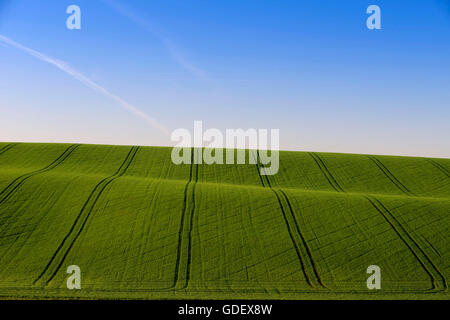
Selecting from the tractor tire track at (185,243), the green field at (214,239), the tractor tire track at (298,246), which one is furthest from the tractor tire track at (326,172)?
the tractor tire track at (185,243)

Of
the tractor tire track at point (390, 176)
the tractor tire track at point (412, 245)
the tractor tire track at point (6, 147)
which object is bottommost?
the tractor tire track at point (412, 245)

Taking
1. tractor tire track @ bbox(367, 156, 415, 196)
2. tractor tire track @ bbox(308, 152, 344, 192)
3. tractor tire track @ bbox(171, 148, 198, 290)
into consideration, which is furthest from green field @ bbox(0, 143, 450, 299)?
tractor tire track @ bbox(308, 152, 344, 192)

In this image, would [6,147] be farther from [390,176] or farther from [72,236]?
[390,176]

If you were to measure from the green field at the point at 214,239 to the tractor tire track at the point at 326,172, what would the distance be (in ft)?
1.91

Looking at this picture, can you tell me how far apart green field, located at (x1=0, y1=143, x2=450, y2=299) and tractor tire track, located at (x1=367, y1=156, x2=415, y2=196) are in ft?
0.84

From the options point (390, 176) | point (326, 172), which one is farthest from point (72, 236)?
point (390, 176)

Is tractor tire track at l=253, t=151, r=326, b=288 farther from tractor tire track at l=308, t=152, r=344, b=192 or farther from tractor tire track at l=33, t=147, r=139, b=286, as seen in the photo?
tractor tire track at l=33, t=147, r=139, b=286

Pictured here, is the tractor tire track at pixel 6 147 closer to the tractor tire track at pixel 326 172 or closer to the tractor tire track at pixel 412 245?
the tractor tire track at pixel 326 172

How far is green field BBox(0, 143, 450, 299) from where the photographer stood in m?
15.8

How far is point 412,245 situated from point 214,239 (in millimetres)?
10512

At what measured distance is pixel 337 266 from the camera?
18.0m

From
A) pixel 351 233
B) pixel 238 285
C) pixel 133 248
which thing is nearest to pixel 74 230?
pixel 133 248

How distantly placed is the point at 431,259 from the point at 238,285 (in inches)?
400

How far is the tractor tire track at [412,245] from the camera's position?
17141mm
